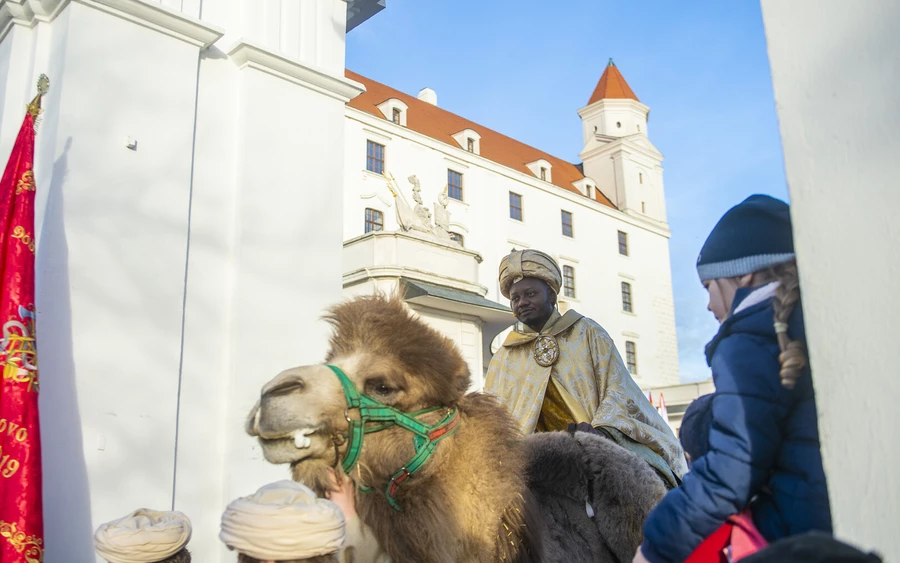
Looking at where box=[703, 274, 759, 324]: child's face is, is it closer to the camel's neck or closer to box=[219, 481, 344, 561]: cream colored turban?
box=[219, 481, 344, 561]: cream colored turban

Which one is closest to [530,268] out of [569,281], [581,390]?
[581,390]

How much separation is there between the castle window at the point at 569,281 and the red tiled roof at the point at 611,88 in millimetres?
15588

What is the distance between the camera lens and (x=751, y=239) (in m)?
1.71

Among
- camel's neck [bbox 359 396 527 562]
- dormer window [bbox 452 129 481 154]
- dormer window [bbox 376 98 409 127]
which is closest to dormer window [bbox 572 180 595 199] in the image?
dormer window [bbox 452 129 481 154]

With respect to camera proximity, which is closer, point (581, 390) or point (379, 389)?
point (379, 389)

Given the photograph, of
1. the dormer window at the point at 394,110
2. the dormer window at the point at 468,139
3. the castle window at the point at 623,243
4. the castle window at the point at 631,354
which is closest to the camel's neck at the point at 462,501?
the dormer window at the point at 394,110

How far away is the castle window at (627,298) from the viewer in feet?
151

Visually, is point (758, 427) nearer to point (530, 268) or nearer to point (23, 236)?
point (530, 268)

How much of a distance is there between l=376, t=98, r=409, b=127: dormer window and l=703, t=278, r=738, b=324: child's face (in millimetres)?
34675

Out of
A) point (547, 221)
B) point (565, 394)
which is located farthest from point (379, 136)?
point (565, 394)

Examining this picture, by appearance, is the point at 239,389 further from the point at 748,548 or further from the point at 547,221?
the point at 547,221

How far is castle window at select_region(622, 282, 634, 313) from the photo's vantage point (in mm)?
46125

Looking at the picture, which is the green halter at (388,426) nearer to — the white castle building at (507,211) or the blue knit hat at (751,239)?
the blue knit hat at (751,239)

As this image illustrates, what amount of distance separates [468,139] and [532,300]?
37.0 m
